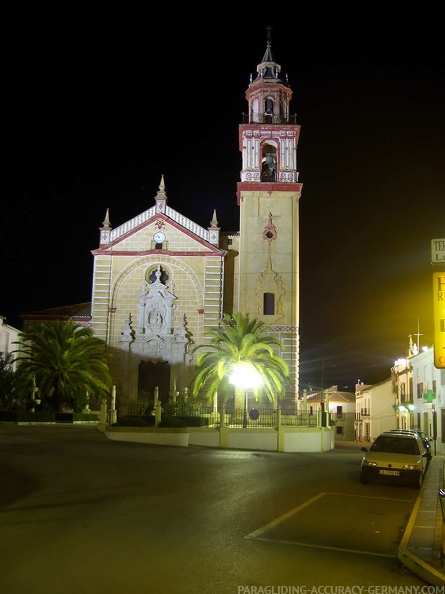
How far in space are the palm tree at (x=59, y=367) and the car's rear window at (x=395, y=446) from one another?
20.5m

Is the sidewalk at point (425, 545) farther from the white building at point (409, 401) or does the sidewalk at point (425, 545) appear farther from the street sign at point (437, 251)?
the white building at point (409, 401)

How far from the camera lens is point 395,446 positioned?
16219mm

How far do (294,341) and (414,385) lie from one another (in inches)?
437

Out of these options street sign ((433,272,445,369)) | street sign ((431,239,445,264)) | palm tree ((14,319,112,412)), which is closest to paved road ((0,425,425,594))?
street sign ((433,272,445,369))

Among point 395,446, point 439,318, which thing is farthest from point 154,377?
point 439,318

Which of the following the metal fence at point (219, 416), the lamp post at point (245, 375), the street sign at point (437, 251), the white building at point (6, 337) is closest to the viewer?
the street sign at point (437, 251)

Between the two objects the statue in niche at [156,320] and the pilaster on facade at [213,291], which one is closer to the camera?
the pilaster on facade at [213,291]

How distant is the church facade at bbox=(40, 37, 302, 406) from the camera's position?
1538 inches

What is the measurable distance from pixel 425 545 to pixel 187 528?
3093 millimetres

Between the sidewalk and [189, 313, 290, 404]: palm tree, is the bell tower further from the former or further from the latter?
the sidewalk

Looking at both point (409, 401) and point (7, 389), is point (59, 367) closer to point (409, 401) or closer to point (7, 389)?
point (7, 389)

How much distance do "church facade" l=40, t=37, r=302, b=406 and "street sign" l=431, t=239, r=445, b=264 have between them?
30.3 metres

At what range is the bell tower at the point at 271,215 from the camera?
3900cm

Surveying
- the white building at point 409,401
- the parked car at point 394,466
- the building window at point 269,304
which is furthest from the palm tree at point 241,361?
the parked car at point 394,466
